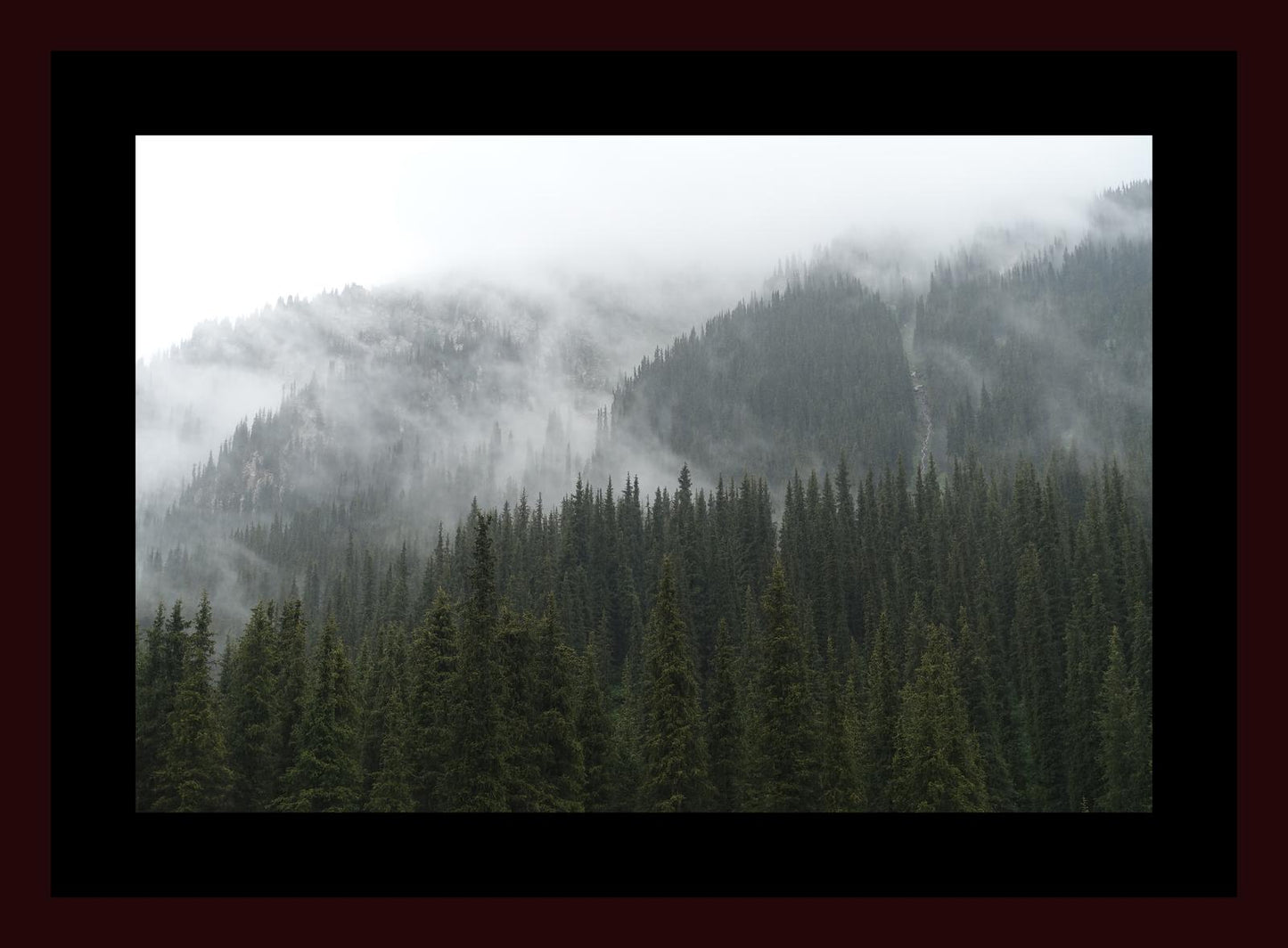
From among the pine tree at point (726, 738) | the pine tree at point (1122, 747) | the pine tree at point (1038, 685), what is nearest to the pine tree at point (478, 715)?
the pine tree at point (726, 738)

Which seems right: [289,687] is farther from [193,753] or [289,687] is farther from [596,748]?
[596,748]

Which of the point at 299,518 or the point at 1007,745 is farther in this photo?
the point at 299,518

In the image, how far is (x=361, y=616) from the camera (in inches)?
3681

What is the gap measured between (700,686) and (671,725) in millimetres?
17933

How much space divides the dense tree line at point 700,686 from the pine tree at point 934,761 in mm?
108

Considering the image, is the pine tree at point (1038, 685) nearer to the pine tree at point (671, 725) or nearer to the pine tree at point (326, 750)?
the pine tree at point (671, 725)

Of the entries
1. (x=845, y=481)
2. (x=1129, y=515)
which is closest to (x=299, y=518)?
(x=845, y=481)

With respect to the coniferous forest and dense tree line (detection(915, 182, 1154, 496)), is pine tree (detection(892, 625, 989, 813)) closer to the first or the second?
the coniferous forest

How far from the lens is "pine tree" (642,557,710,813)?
2636 centimetres

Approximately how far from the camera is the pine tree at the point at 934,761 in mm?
29250

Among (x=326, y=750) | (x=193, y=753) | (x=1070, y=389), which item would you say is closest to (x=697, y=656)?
(x=326, y=750)

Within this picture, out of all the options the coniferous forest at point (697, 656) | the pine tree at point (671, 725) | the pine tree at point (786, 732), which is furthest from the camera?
the pine tree at point (671, 725)
